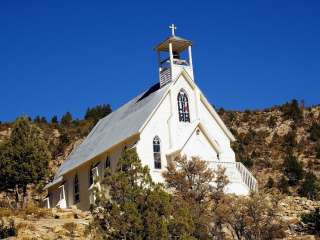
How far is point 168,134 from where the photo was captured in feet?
131

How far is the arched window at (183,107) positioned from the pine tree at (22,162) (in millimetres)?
8730

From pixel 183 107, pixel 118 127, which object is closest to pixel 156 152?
pixel 183 107

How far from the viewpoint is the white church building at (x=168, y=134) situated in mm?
39281

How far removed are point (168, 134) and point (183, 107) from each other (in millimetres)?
2459

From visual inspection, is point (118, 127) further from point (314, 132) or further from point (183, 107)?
point (314, 132)

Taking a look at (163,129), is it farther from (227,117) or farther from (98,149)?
(227,117)

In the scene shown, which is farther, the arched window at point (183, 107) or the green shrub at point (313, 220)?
the arched window at point (183, 107)

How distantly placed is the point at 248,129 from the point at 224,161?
3059 centimetres

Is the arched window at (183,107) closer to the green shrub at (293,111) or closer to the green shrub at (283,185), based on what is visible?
the green shrub at (283,185)

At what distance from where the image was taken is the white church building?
39281mm

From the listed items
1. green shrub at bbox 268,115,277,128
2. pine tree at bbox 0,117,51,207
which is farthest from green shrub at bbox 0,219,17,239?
green shrub at bbox 268,115,277,128

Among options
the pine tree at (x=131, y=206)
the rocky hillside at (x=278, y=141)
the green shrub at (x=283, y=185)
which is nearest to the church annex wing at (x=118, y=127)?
the rocky hillside at (x=278, y=141)

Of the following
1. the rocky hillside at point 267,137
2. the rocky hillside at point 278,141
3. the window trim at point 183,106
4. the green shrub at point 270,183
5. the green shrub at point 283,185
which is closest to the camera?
the window trim at point 183,106

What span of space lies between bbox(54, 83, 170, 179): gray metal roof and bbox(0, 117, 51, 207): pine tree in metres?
4.11
